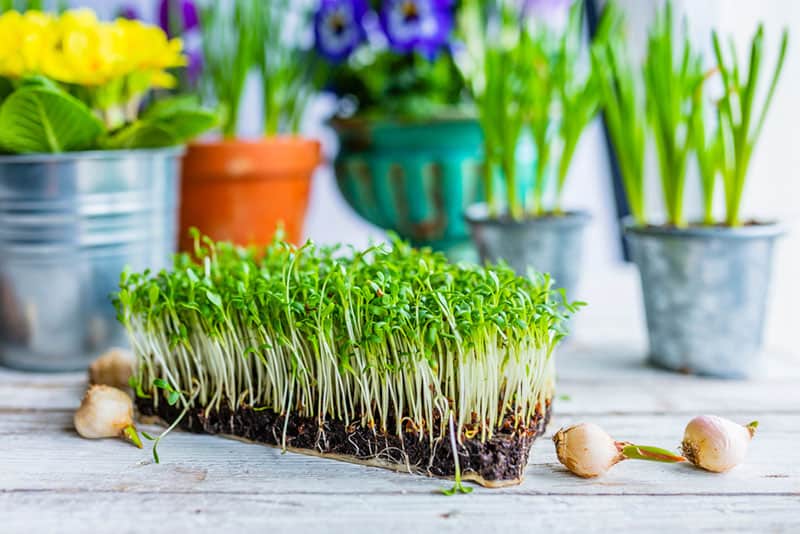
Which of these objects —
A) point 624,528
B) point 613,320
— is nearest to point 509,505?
point 624,528

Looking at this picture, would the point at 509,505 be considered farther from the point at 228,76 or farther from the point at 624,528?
the point at 228,76

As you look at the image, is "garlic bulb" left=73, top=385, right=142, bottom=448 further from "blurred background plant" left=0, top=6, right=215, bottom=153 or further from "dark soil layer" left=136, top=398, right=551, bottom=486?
"blurred background plant" left=0, top=6, right=215, bottom=153

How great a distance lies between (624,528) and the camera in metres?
0.56

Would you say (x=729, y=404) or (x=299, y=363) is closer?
(x=299, y=363)

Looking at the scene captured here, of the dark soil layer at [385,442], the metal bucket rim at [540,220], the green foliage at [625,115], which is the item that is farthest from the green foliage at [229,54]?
the dark soil layer at [385,442]

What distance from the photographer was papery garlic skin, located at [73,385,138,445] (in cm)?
72

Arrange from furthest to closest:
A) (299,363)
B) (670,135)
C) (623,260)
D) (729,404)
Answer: (623,260) → (670,135) → (729,404) → (299,363)

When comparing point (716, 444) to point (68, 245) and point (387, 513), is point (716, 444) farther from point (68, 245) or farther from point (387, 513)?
point (68, 245)

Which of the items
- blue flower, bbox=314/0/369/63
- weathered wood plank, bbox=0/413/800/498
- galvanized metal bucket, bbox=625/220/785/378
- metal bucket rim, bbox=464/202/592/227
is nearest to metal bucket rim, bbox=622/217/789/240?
galvanized metal bucket, bbox=625/220/785/378

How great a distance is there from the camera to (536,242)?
104 cm

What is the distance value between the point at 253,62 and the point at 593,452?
92cm

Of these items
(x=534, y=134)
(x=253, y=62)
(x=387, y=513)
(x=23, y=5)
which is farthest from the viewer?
(x=253, y=62)

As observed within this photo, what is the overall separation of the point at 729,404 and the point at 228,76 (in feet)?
3.03

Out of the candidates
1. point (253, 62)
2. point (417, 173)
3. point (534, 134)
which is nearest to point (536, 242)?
point (534, 134)
